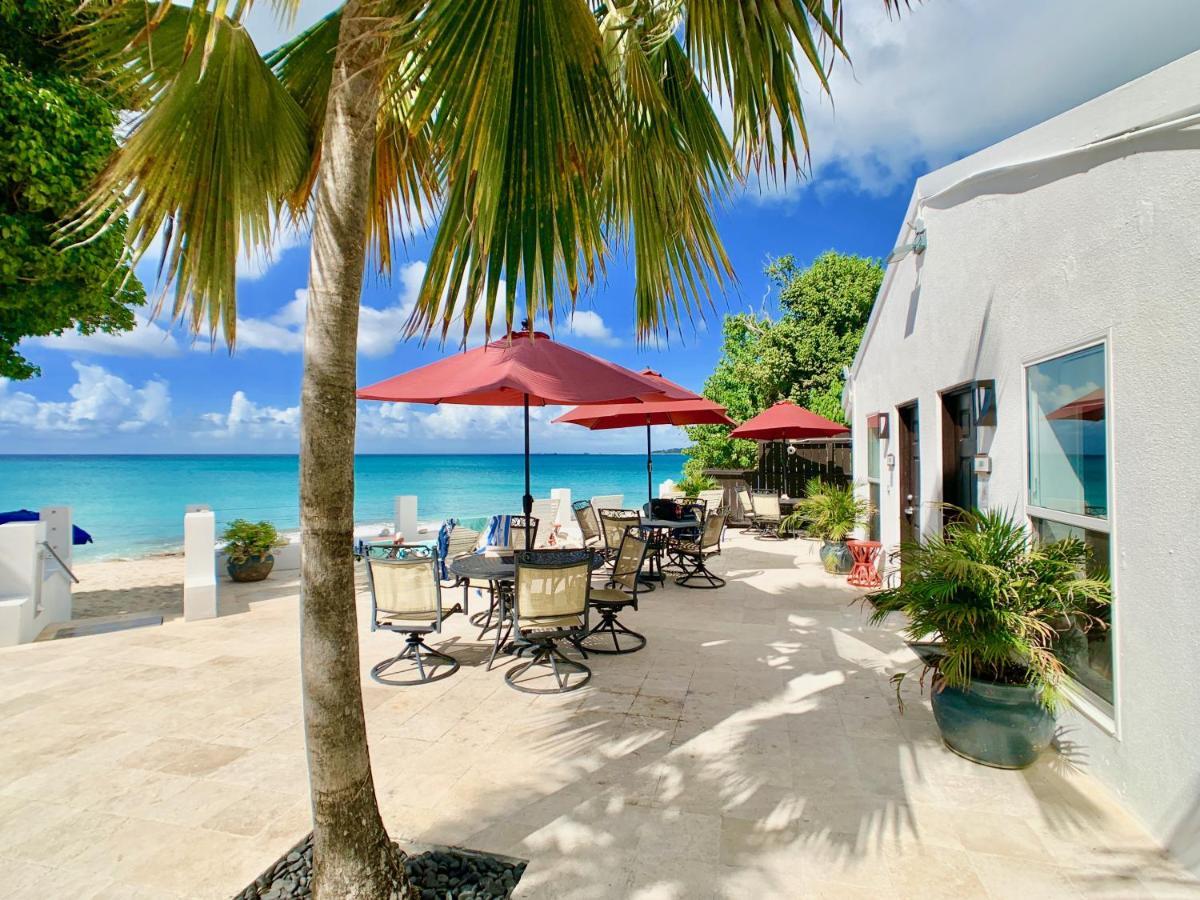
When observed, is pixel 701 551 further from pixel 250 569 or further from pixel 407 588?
pixel 250 569

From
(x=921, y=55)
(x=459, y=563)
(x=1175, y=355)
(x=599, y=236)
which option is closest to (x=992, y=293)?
(x=921, y=55)

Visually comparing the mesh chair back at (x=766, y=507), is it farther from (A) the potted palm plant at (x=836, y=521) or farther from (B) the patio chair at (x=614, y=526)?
(B) the patio chair at (x=614, y=526)

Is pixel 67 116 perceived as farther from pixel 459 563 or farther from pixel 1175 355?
pixel 1175 355

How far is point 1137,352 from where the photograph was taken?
268 centimetres

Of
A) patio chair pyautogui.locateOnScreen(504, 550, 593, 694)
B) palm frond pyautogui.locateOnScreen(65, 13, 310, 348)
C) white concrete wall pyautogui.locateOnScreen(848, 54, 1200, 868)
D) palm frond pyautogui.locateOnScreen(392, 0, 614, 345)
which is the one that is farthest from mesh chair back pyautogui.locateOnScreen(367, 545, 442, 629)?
white concrete wall pyautogui.locateOnScreen(848, 54, 1200, 868)

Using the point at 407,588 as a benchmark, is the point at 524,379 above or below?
above

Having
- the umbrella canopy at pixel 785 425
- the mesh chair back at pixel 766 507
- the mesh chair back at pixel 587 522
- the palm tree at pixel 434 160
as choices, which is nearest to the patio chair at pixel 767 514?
the mesh chair back at pixel 766 507

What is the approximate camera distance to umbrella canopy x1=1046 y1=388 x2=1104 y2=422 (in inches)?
120

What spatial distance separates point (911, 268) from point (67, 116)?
26.4ft

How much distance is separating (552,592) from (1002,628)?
2709 millimetres

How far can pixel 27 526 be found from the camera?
5.59 m

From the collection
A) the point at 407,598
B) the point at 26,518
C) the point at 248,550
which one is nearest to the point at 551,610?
the point at 407,598

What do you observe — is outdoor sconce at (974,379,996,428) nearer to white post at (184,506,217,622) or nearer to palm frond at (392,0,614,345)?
palm frond at (392,0,614,345)

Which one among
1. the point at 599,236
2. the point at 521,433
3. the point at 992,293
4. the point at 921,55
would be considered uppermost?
the point at 921,55
